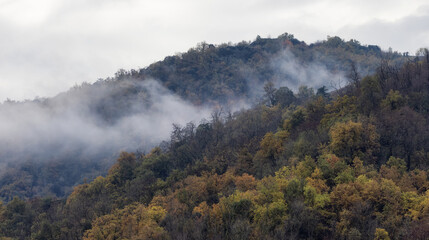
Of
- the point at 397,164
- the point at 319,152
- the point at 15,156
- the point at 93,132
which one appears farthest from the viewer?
the point at 93,132

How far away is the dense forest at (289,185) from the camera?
45.1m

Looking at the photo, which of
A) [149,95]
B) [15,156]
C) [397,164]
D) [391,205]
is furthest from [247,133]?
[15,156]

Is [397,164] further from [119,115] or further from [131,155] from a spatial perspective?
[119,115]

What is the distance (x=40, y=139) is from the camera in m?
A: 199

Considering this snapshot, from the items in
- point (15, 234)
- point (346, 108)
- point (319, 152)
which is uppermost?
point (346, 108)

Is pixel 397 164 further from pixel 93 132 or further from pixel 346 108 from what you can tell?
pixel 93 132

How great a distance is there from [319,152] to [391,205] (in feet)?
59.5

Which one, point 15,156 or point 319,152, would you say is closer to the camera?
point 319,152

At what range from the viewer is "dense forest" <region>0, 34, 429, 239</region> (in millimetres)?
45125

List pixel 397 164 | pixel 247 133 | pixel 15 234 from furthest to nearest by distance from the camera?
pixel 247 133 → pixel 15 234 → pixel 397 164

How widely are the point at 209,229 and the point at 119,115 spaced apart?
155221 millimetres

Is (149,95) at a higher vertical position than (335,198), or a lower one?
higher

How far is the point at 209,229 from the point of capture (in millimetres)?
48500

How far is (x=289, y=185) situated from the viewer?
164ft
